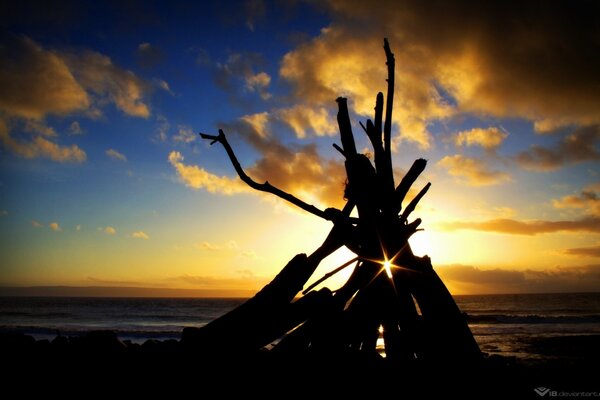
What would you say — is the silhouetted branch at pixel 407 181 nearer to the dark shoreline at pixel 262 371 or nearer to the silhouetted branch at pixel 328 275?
the silhouetted branch at pixel 328 275

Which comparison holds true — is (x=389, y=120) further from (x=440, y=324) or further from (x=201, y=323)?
(x=201, y=323)

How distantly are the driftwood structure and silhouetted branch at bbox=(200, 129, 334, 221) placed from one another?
13 mm

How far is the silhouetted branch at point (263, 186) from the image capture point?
4.57 meters

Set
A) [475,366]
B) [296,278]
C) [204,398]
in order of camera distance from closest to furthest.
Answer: [475,366], [204,398], [296,278]

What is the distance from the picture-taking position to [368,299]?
14.0ft

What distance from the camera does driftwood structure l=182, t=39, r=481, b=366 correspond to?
3.99 metres

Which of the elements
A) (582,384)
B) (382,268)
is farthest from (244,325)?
(582,384)

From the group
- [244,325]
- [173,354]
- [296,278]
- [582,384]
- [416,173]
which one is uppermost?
[416,173]

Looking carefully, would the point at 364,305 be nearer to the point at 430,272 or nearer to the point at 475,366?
the point at 430,272

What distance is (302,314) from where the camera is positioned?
4184 millimetres

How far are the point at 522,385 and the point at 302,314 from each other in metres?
2.57

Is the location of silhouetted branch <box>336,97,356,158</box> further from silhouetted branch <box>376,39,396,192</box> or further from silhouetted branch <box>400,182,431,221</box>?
silhouetted branch <box>400,182,431,221</box>

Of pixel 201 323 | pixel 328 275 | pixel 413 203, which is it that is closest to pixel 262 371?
pixel 328 275

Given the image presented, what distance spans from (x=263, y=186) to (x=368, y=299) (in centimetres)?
182
